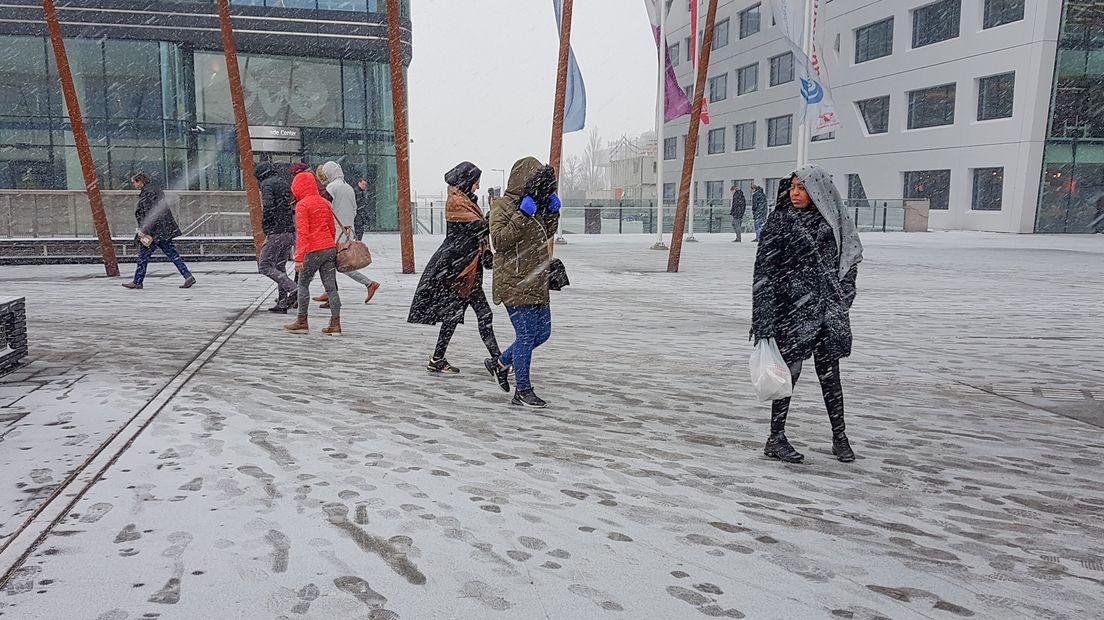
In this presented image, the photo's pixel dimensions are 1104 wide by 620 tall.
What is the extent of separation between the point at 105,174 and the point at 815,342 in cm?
2946

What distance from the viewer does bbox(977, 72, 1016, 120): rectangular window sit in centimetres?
3544

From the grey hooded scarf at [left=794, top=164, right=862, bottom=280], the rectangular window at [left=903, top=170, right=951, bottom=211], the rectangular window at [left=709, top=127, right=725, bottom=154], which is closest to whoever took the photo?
the grey hooded scarf at [left=794, top=164, right=862, bottom=280]

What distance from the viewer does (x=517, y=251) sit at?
6.06 meters

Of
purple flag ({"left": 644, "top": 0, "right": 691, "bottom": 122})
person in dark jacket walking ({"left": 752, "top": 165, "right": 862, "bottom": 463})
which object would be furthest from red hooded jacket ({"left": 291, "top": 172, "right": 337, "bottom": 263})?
purple flag ({"left": 644, "top": 0, "right": 691, "bottom": 122})

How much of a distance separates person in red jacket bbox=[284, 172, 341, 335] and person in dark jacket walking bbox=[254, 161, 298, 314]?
1.52 m

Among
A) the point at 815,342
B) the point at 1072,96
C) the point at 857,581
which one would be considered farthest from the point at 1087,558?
the point at 1072,96

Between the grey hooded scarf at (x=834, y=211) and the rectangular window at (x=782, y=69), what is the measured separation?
1939 inches

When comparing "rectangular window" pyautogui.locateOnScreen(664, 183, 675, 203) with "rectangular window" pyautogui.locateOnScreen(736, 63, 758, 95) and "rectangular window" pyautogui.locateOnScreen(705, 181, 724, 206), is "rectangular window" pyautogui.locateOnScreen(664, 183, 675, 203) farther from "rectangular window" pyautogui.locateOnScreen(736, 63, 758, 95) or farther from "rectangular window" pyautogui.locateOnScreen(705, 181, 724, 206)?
"rectangular window" pyautogui.locateOnScreen(736, 63, 758, 95)

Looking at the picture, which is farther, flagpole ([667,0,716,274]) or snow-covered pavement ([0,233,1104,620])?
flagpole ([667,0,716,274])

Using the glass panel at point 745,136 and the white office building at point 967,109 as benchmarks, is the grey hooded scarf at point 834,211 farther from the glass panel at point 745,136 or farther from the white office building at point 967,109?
the glass panel at point 745,136

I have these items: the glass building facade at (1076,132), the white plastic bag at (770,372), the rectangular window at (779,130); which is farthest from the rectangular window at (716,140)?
the white plastic bag at (770,372)

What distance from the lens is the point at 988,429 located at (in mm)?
5777

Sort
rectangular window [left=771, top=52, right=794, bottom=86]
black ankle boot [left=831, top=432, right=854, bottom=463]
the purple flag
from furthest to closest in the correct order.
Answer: rectangular window [left=771, top=52, right=794, bottom=86], the purple flag, black ankle boot [left=831, top=432, right=854, bottom=463]

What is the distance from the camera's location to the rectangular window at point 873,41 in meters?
42.7
